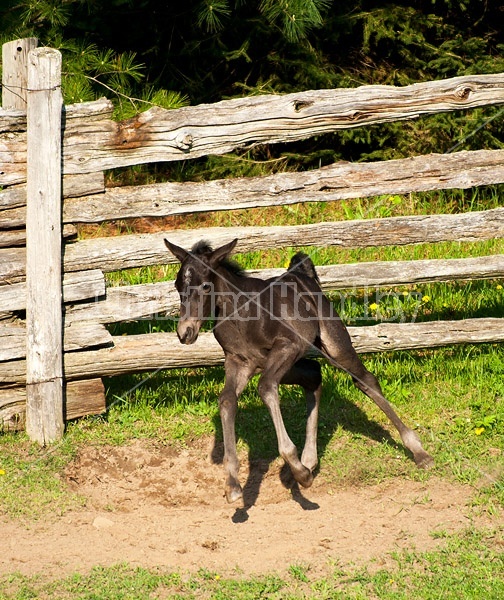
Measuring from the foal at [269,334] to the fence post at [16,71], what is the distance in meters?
1.87

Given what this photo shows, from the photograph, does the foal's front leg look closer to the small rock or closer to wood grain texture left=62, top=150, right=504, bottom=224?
the small rock

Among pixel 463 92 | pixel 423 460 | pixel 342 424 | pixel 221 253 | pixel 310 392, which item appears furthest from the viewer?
pixel 342 424

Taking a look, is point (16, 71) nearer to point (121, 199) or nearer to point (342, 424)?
point (121, 199)

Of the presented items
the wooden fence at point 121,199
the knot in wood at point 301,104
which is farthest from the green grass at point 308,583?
the knot in wood at point 301,104

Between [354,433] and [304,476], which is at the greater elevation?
[304,476]

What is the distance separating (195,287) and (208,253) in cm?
32

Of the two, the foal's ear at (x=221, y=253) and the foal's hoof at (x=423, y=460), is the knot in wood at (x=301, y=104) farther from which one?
the foal's hoof at (x=423, y=460)

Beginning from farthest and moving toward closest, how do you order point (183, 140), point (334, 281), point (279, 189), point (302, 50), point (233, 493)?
point (302, 50) < point (334, 281) < point (279, 189) < point (183, 140) < point (233, 493)

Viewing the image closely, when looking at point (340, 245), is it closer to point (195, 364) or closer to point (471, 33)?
point (195, 364)

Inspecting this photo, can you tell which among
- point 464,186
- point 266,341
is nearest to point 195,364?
point 266,341

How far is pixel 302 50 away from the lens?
1012 cm

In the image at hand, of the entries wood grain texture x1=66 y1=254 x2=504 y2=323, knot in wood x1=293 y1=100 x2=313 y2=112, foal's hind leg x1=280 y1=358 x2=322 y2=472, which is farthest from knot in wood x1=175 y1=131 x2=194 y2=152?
foal's hind leg x1=280 y1=358 x2=322 y2=472

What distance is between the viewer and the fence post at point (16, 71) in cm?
687

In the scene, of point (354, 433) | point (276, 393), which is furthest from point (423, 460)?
point (276, 393)
